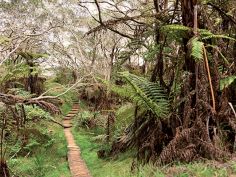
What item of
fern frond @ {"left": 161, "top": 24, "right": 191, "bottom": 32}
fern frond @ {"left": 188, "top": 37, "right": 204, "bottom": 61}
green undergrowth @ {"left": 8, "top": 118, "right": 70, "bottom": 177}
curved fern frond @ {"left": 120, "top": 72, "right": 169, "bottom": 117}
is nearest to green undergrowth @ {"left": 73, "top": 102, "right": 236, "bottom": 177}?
green undergrowth @ {"left": 8, "top": 118, "right": 70, "bottom": 177}

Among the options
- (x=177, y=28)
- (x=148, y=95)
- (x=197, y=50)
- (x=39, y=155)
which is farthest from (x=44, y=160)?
(x=197, y=50)

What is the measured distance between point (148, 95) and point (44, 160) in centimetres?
553

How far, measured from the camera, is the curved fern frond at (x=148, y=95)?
16.1 feet

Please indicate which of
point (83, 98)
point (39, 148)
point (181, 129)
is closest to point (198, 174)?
point (181, 129)

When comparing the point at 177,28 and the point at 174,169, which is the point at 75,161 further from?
the point at 177,28

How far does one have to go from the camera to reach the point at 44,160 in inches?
389

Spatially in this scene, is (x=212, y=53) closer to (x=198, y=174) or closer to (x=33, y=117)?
(x=198, y=174)

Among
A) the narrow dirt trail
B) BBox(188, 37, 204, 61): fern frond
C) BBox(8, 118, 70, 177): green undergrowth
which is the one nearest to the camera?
BBox(188, 37, 204, 61): fern frond

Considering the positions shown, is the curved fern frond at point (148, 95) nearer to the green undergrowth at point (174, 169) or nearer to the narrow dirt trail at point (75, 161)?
the green undergrowth at point (174, 169)

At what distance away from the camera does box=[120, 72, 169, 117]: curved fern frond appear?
194 inches

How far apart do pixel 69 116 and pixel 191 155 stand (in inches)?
586

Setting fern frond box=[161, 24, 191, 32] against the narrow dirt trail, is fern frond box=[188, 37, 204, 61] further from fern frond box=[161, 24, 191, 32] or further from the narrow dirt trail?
the narrow dirt trail

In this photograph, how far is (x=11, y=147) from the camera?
27.7 feet

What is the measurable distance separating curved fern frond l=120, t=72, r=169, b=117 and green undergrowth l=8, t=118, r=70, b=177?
319 centimetres
